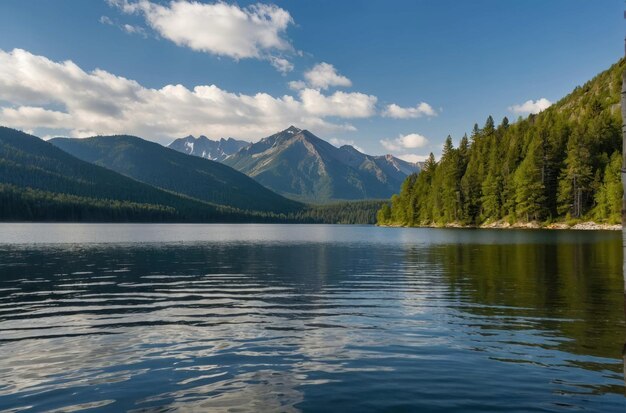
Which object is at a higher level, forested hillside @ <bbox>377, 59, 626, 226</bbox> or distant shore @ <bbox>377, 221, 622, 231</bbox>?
forested hillside @ <bbox>377, 59, 626, 226</bbox>

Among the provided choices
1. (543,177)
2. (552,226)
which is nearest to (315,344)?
(552,226)

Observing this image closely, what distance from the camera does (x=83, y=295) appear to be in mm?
29719

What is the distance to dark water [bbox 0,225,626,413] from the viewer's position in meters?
11.7

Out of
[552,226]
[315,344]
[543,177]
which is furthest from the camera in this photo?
[543,177]

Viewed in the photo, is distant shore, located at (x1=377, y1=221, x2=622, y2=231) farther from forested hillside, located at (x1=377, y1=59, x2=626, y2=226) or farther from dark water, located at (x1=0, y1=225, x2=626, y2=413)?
dark water, located at (x1=0, y1=225, x2=626, y2=413)

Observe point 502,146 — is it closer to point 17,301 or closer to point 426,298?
point 426,298

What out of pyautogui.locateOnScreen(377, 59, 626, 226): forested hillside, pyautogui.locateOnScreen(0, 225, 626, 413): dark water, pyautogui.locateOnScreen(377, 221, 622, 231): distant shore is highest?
pyautogui.locateOnScreen(377, 59, 626, 226): forested hillside

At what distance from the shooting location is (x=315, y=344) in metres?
17.2

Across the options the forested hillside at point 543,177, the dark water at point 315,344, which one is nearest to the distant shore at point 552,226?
the forested hillside at point 543,177

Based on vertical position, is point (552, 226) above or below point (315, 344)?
above

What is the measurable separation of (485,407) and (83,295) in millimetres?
27286

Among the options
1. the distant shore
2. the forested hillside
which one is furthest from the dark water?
the forested hillside

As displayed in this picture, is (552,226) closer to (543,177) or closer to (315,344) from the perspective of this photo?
(543,177)

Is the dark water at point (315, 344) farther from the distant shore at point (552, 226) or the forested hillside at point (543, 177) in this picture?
the forested hillside at point (543, 177)
